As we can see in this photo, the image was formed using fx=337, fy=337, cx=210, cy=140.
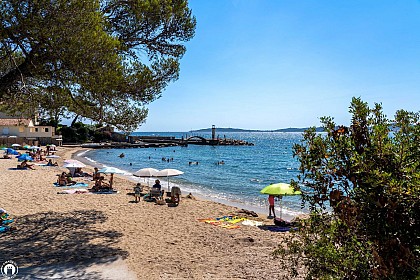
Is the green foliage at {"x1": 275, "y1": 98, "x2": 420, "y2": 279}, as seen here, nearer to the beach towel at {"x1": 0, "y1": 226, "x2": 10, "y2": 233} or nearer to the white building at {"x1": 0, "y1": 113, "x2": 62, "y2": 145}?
the beach towel at {"x1": 0, "y1": 226, "x2": 10, "y2": 233}

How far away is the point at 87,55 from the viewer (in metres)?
7.90

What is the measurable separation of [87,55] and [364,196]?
278 inches

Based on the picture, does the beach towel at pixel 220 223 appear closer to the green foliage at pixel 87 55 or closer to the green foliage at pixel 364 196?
the green foliage at pixel 87 55

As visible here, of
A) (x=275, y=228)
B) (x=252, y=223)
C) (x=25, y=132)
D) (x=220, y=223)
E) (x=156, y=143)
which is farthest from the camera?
(x=156, y=143)

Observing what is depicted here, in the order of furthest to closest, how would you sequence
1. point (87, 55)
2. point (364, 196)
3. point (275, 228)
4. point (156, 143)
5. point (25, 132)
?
point (156, 143) → point (25, 132) → point (275, 228) → point (87, 55) → point (364, 196)

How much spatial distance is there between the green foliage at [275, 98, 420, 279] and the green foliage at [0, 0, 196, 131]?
613cm

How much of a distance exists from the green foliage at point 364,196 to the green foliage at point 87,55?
6.13 metres

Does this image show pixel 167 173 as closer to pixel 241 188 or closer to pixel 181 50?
pixel 181 50

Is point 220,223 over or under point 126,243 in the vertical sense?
under

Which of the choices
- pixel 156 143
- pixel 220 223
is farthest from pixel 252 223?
pixel 156 143

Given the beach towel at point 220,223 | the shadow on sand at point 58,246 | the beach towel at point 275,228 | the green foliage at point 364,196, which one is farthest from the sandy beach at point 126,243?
the green foliage at point 364,196

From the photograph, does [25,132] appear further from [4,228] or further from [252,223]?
[252,223]

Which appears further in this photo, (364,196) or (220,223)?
(220,223)

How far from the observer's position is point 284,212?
57.5 ft
